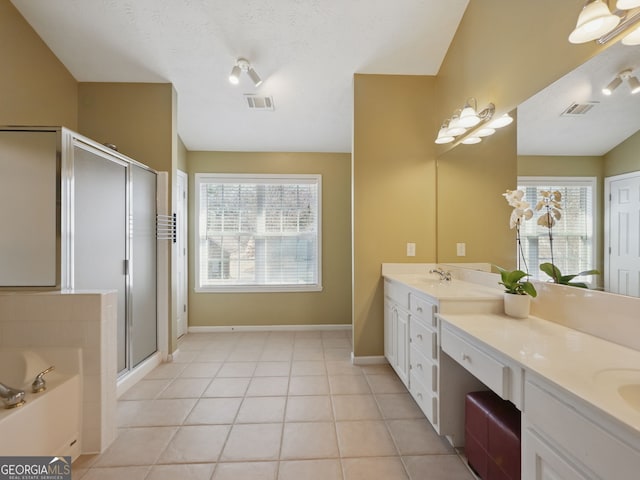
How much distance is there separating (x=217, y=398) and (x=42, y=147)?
6.94 ft

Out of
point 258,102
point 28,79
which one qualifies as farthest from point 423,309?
point 28,79

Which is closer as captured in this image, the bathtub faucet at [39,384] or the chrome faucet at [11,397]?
the chrome faucet at [11,397]

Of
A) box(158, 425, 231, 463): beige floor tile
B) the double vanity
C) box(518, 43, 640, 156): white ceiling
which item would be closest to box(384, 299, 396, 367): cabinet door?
Answer: the double vanity

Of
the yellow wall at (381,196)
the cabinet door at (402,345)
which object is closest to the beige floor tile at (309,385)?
the yellow wall at (381,196)

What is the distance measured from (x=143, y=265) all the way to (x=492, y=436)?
114 inches

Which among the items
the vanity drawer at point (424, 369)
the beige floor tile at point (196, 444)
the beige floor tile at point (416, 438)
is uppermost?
the vanity drawer at point (424, 369)

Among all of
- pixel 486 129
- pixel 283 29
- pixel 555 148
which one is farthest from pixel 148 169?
pixel 555 148

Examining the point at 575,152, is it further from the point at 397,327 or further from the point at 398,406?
the point at 398,406

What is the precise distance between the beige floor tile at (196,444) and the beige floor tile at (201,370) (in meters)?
0.78

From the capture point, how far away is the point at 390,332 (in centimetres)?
267

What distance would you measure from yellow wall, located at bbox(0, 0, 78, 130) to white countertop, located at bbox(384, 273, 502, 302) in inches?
134

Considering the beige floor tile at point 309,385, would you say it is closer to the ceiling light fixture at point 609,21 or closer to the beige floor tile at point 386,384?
the beige floor tile at point 386,384

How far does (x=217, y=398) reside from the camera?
89.2 inches

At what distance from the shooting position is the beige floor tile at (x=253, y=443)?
1.65 m
